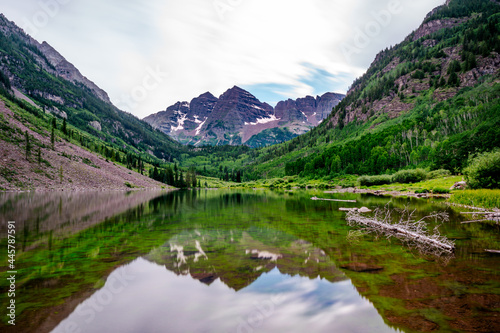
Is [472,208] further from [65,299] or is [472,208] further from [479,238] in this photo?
[65,299]

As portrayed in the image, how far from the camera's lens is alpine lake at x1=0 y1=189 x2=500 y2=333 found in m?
10.1

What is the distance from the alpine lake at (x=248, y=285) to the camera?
1005 cm

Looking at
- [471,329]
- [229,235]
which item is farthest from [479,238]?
[229,235]

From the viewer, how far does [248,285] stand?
46.0ft

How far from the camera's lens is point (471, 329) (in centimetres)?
927

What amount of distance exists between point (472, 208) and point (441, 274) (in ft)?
130
